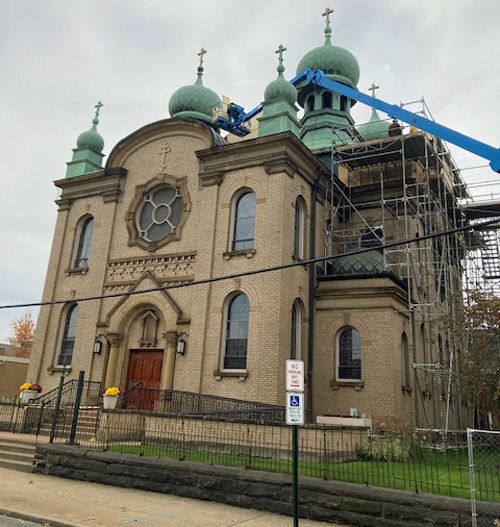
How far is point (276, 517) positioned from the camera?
359 inches

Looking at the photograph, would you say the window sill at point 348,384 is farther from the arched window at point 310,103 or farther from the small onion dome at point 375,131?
the arched window at point 310,103

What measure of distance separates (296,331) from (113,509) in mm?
10652

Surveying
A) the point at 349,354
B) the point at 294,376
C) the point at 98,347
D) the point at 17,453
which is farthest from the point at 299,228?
the point at 294,376

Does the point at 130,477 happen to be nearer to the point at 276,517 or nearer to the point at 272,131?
the point at 276,517

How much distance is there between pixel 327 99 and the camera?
31.6m

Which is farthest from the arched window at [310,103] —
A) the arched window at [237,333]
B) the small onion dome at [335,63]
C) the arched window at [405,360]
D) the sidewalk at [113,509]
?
the sidewalk at [113,509]

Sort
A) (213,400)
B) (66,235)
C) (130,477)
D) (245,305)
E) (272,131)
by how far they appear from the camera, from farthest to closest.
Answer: (66,235) → (272,131) → (245,305) → (213,400) → (130,477)

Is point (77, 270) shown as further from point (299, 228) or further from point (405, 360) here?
point (405, 360)

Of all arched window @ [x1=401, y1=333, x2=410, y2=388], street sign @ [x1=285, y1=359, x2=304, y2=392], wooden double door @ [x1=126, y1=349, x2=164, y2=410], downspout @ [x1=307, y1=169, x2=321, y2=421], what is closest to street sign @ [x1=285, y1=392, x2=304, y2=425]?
street sign @ [x1=285, y1=359, x2=304, y2=392]

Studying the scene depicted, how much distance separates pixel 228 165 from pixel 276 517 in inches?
539

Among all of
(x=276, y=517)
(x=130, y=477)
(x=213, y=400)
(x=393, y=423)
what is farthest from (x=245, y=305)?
(x=276, y=517)

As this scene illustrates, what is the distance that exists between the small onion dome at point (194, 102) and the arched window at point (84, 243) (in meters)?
7.08

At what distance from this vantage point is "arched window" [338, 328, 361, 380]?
19047 millimetres

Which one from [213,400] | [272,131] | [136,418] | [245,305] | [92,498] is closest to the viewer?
[92,498]
